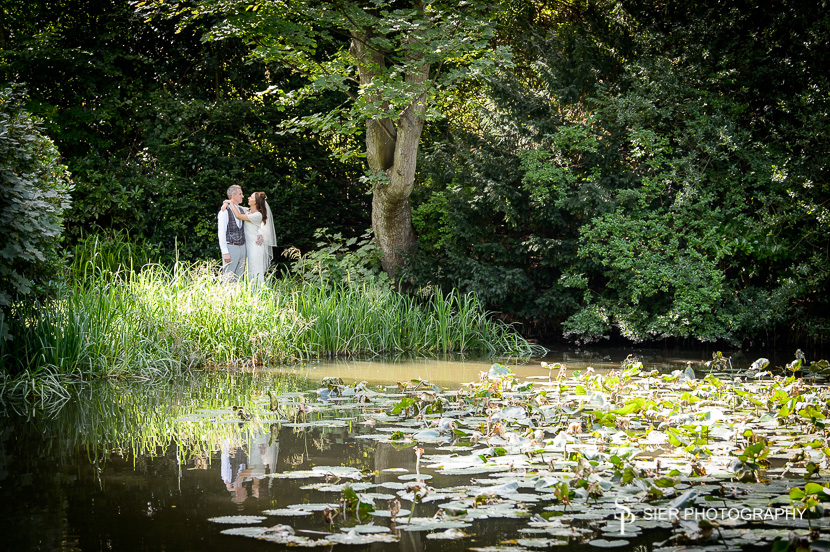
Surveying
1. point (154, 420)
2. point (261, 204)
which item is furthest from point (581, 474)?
point (261, 204)

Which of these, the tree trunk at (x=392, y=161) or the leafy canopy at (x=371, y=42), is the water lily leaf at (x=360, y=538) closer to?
the leafy canopy at (x=371, y=42)

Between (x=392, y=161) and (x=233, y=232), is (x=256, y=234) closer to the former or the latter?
(x=233, y=232)

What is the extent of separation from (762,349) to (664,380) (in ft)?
17.1

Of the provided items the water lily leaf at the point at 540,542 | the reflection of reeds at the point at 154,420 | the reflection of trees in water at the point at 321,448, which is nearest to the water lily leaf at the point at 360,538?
the water lily leaf at the point at 540,542

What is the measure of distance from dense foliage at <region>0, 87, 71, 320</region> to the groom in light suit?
316cm

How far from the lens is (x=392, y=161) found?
11586 millimetres

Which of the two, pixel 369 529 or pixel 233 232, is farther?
pixel 233 232

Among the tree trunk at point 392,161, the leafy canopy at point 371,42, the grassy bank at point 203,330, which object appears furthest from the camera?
the tree trunk at point 392,161

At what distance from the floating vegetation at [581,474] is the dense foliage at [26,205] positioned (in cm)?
248

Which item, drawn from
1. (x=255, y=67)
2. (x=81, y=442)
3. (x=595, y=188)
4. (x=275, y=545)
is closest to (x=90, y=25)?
(x=255, y=67)

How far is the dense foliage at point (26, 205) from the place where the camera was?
5945 millimetres

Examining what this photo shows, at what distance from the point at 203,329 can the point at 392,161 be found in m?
4.73

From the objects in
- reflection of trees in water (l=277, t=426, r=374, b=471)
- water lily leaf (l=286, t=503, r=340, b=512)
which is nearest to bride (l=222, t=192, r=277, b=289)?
reflection of trees in water (l=277, t=426, r=374, b=471)

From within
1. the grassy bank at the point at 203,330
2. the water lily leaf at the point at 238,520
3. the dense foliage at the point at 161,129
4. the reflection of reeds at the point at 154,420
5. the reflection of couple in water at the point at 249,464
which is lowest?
the water lily leaf at the point at 238,520
